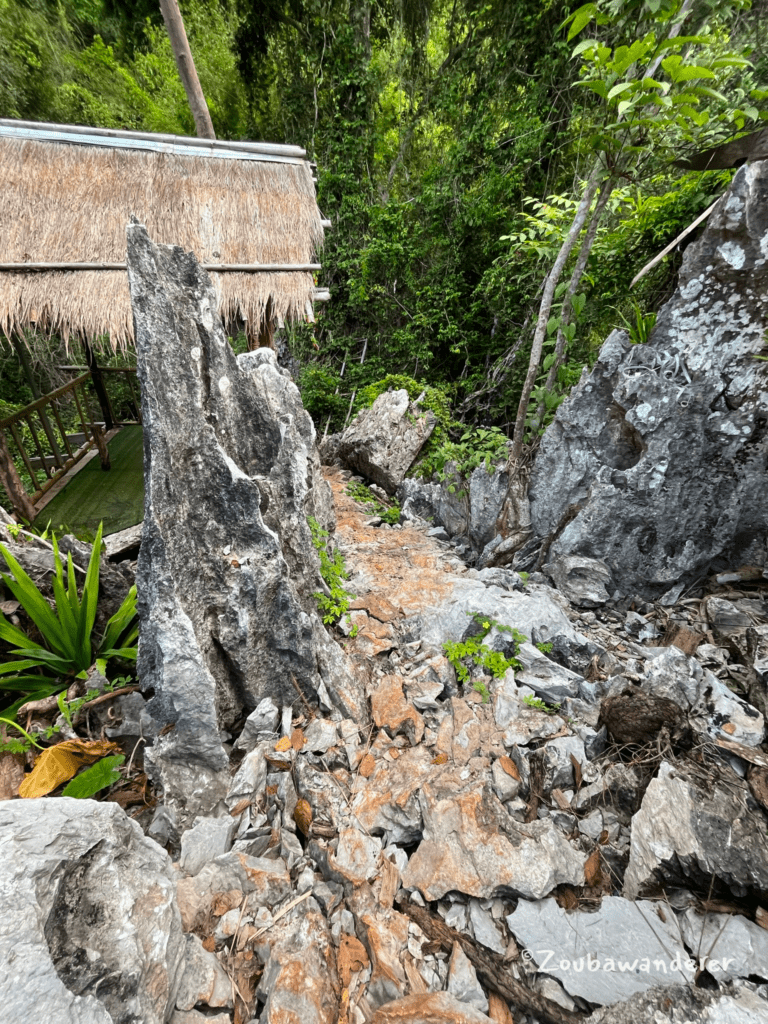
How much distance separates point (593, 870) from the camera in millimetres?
1926

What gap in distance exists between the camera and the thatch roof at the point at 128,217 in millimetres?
4520

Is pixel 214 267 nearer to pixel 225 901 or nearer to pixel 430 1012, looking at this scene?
pixel 225 901

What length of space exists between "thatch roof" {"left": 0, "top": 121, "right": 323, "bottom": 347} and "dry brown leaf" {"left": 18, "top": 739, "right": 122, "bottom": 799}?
411cm

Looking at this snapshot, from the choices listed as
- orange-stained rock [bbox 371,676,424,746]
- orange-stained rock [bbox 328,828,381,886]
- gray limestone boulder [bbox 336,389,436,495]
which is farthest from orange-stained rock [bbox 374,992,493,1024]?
gray limestone boulder [bbox 336,389,436,495]

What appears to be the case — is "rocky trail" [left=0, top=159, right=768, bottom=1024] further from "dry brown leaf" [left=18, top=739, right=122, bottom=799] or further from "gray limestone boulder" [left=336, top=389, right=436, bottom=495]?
"gray limestone boulder" [left=336, top=389, right=436, bottom=495]

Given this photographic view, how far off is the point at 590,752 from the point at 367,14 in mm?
12641

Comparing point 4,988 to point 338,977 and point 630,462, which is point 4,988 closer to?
point 338,977

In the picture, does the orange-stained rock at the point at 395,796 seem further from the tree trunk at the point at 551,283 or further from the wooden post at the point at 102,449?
the wooden post at the point at 102,449

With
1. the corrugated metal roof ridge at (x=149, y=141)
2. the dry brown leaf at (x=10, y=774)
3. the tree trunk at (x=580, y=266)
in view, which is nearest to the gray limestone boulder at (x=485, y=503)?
the tree trunk at (x=580, y=266)

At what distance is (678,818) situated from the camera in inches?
74.7

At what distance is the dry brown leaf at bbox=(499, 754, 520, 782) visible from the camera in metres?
2.38

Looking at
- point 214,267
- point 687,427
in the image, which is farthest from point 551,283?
point 214,267

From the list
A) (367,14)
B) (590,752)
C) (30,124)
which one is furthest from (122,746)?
(367,14)

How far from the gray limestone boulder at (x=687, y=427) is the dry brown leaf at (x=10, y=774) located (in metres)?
4.33
